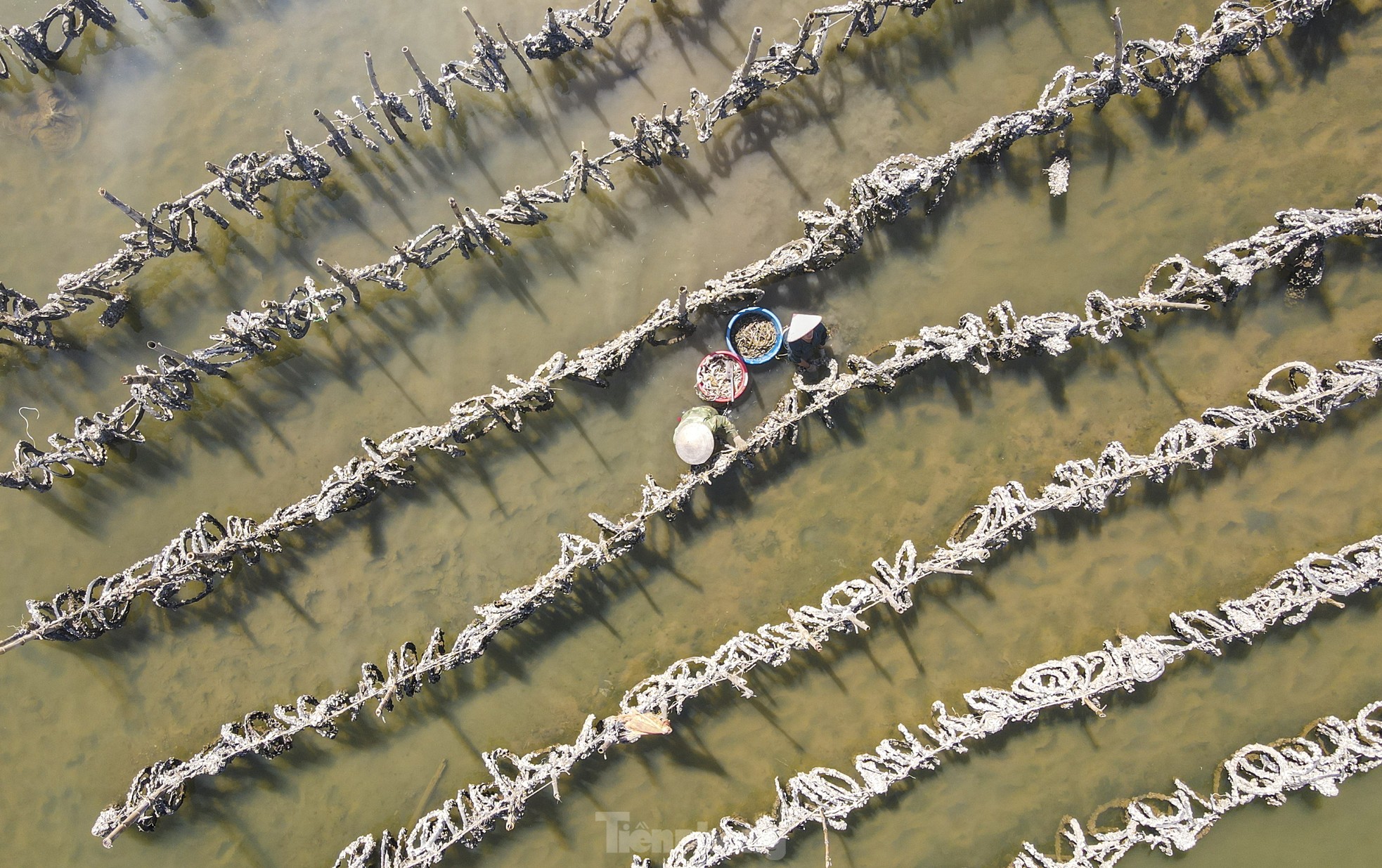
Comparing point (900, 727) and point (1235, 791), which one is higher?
point (900, 727)

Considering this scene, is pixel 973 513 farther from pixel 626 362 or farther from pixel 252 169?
pixel 252 169

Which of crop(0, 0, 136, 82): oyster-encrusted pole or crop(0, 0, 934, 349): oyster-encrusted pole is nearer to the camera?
crop(0, 0, 934, 349): oyster-encrusted pole

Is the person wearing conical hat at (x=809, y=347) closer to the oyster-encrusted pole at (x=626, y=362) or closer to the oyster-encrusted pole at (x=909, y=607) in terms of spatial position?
the oyster-encrusted pole at (x=626, y=362)

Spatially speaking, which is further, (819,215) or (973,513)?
(973,513)

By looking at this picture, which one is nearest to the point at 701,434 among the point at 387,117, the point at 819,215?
the point at 819,215

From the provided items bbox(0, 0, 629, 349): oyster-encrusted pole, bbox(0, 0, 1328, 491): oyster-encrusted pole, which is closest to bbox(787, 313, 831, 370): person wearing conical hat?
bbox(0, 0, 1328, 491): oyster-encrusted pole

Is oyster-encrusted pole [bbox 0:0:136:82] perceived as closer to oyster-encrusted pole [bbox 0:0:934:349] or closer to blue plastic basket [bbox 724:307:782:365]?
oyster-encrusted pole [bbox 0:0:934:349]
